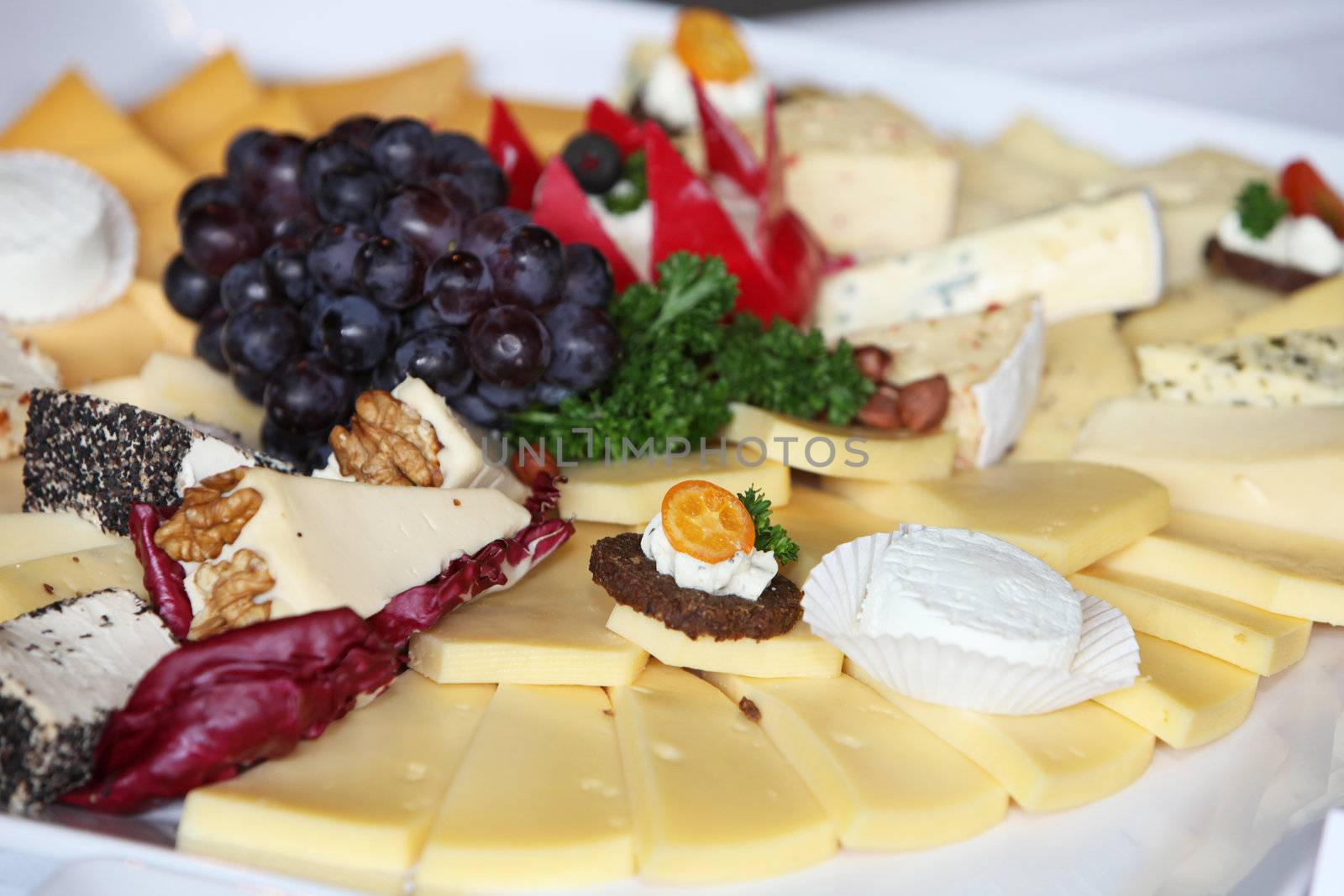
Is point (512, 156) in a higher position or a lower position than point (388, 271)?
higher

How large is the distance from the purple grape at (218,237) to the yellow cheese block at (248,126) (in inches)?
35.7

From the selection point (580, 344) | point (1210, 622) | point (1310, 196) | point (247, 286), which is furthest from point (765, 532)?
point (1310, 196)

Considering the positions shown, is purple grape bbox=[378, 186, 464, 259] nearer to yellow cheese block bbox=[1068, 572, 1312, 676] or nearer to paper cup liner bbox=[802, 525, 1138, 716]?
paper cup liner bbox=[802, 525, 1138, 716]

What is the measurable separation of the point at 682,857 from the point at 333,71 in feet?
10.8

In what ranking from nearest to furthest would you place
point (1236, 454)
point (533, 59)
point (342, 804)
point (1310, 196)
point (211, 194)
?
point (342, 804)
point (1236, 454)
point (211, 194)
point (1310, 196)
point (533, 59)

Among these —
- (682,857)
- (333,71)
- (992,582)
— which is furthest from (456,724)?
(333,71)

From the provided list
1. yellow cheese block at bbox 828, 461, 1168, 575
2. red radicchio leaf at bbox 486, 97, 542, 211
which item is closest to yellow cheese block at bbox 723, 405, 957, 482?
yellow cheese block at bbox 828, 461, 1168, 575

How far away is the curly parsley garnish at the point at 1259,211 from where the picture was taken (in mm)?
2811

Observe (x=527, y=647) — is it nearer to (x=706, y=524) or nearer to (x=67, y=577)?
(x=706, y=524)

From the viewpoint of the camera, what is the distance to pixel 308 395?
6.53ft

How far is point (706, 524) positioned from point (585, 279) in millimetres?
627

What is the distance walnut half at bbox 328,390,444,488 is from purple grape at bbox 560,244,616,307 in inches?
15.6

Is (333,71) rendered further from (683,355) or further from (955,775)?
(955,775)

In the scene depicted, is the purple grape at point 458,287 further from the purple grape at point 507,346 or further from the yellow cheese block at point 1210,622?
the yellow cheese block at point 1210,622
